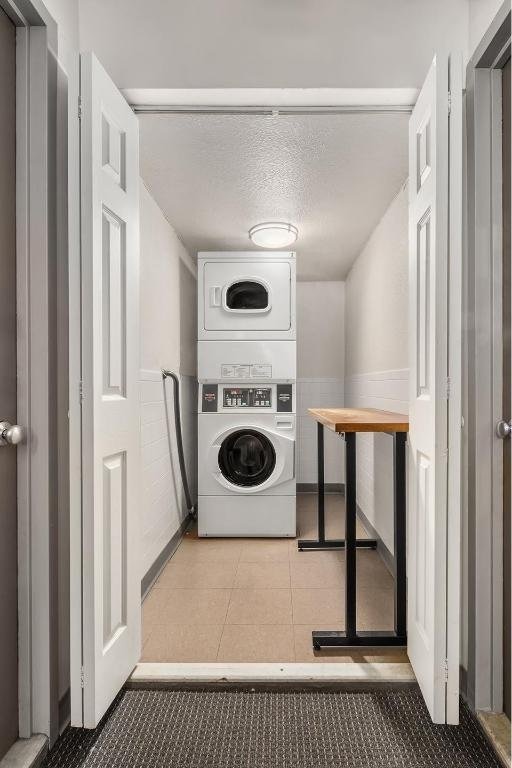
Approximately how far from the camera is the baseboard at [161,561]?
258cm

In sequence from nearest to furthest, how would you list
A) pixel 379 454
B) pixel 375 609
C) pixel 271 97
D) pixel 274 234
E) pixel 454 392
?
pixel 454 392, pixel 271 97, pixel 375 609, pixel 379 454, pixel 274 234

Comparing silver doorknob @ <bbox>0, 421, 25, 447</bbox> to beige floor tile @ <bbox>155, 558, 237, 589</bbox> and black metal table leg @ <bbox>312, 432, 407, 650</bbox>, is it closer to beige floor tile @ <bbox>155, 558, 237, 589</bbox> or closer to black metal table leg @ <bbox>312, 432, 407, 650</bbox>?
black metal table leg @ <bbox>312, 432, 407, 650</bbox>

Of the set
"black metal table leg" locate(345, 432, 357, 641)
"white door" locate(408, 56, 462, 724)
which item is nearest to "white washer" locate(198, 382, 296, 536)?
"black metal table leg" locate(345, 432, 357, 641)

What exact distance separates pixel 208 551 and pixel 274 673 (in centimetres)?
157

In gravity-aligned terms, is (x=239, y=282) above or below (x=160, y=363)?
above

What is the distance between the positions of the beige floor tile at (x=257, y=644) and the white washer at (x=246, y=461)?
4.46ft

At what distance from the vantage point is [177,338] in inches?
144

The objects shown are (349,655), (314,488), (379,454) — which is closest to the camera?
(349,655)

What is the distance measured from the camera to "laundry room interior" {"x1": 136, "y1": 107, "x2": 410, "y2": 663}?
2209mm

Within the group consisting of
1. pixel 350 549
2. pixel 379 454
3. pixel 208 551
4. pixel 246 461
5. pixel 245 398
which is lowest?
pixel 208 551

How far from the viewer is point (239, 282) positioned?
A: 11.9 ft

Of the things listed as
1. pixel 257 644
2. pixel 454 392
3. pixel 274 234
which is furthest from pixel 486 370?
pixel 274 234

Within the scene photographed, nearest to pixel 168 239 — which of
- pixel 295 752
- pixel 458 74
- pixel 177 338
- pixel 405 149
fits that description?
pixel 177 338

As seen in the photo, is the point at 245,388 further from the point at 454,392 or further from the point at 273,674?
the point at 454,392
